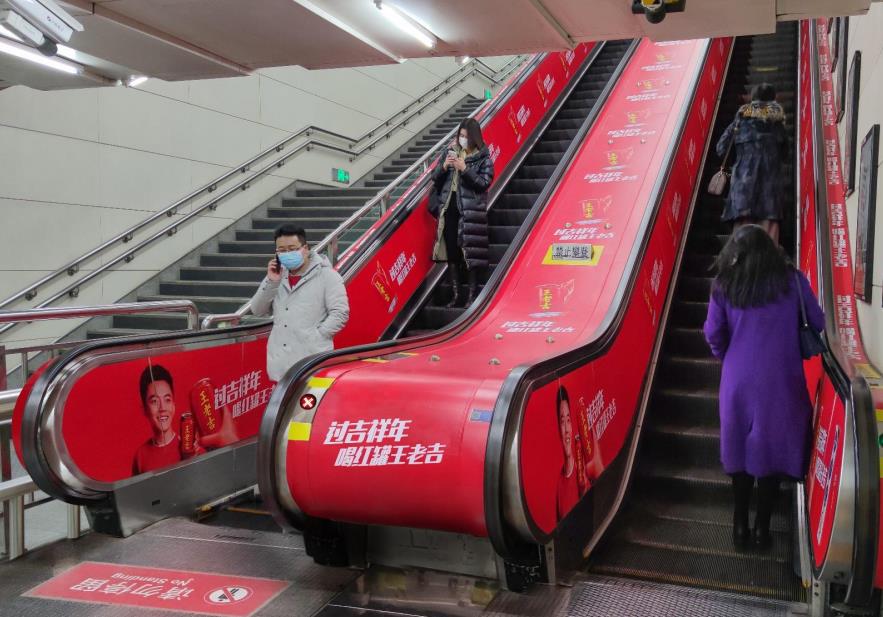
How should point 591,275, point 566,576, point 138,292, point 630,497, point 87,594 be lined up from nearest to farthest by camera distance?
point 87,594, point 566,576, point 630,497, point 591,275, point 138,292

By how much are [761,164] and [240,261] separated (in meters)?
5.82

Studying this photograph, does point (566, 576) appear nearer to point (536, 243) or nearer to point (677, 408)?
point (677, 408)

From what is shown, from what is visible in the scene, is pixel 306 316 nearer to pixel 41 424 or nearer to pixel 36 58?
pixel 41 424

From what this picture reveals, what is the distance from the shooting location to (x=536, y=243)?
7070mm

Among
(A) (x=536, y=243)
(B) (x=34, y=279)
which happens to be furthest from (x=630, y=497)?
(B) (x=34, y=279)

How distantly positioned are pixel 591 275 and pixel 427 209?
2009mm

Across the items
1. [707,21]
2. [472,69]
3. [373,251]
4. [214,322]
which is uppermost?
[472,69]

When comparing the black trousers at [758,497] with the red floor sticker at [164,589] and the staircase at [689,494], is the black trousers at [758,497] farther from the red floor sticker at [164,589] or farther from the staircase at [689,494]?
the red floor sticker at [164,589]

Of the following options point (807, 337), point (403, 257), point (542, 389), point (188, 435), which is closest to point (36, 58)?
point (188, 435)

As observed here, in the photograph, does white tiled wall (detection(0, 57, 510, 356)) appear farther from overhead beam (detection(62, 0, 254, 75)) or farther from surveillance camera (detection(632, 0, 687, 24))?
surveillance camera (detection(632, 0, 687, 24))

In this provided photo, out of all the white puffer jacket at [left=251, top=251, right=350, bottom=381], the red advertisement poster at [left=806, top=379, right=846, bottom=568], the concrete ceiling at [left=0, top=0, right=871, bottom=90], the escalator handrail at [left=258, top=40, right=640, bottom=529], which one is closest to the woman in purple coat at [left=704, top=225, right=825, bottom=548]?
the red advertisement poster at [left=806, top=379, right=846, bottom=568]

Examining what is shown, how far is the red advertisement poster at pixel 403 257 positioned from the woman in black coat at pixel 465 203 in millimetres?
322

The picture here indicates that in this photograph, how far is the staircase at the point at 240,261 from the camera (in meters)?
8.35

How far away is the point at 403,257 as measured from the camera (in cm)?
722
